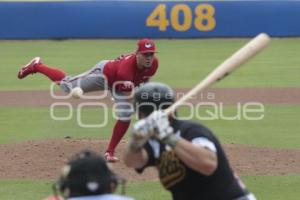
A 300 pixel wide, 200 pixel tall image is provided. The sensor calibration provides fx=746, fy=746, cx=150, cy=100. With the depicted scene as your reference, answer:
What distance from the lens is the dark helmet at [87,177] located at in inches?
139

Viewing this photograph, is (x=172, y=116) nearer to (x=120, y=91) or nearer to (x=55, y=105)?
(x=120, y=91)

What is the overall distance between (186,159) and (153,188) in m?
4.22

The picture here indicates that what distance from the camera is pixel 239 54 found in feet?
15.5

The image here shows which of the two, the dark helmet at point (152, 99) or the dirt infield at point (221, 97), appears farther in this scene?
the dirt infield at point (221, 97)

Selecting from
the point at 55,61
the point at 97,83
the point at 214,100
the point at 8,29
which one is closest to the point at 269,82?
the point at 214,100

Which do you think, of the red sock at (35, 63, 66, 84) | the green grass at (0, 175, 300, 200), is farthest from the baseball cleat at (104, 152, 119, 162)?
the red sock at (35, 63, 66, 84)

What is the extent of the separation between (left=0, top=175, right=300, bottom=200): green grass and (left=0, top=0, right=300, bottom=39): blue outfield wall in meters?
19.0

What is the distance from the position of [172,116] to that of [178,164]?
288mm

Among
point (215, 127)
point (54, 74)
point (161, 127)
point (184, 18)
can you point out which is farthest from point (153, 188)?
point (184, 18)

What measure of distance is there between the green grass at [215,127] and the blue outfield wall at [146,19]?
13.4 metres

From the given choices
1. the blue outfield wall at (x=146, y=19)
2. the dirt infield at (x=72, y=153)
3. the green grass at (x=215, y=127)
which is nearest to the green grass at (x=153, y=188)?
the dirt infield at (x=72, y=153)

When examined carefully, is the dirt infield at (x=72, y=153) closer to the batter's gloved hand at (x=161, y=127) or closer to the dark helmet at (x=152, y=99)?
the dark helmet at (x=152, y=99)

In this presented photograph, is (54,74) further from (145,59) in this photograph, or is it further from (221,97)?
(221,97)

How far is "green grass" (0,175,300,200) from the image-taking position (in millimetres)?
7930
